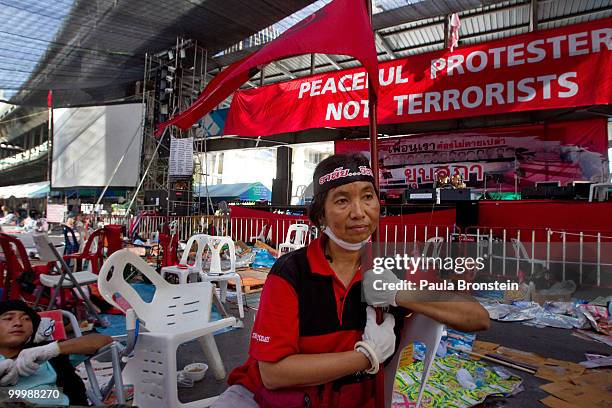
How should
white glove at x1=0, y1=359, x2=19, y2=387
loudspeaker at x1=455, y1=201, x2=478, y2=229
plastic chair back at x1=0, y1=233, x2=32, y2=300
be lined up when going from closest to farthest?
white glove at x1=0, y1=359, x2=19, y2=387, plastic chair back at x1=0, y1=233, x2=32, y2=300, loudspeaker at x1=455, y1=201, x2=478, y2=229

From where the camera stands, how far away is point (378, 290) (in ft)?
3.81

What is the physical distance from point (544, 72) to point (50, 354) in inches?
329

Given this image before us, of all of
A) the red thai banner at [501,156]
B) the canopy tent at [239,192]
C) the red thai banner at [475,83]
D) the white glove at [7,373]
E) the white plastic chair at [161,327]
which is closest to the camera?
the white glove at [7,373]

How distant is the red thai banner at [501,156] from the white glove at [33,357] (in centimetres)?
825

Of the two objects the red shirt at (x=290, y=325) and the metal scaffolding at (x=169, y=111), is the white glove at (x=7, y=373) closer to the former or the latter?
the red shirt at (x=290, y=325)

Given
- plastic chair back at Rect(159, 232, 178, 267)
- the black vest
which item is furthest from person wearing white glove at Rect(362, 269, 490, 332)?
plastic chair back at Rect(159, 232, 178, 267)

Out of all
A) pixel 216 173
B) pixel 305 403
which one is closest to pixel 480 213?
pixel 305 403

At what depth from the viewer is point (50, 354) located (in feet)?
5.66

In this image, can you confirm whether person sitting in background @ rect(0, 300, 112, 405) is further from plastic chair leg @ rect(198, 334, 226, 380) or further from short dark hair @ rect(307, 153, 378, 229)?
short dark hair @ rect(307, 153, 378, 229)

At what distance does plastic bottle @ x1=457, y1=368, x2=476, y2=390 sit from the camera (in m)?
2.63

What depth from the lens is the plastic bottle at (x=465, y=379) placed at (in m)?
2.63

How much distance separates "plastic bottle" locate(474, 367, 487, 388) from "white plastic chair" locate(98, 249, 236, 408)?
1.91 m

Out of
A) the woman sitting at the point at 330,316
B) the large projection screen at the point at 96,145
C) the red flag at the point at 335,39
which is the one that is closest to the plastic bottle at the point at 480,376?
the woman sitting at the point at 330,316

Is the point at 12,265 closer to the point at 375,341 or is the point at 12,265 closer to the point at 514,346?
the point at 375,341
